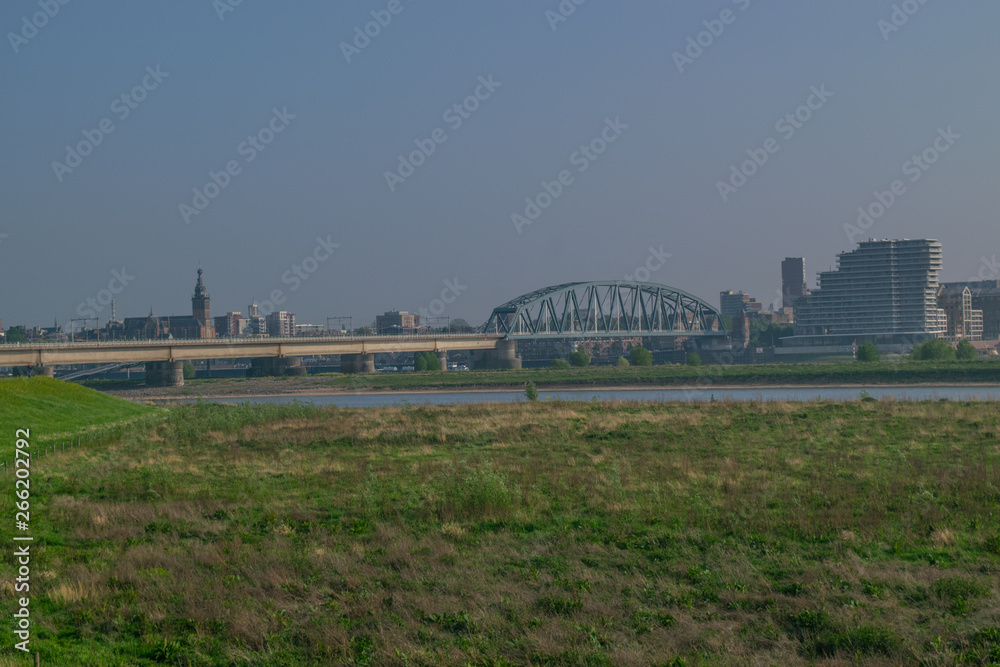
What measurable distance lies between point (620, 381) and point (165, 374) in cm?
5923

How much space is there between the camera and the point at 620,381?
384ft

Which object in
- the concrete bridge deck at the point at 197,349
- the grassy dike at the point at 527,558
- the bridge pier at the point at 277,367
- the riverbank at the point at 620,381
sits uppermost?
the concrete bridge deck at the point at 197,349

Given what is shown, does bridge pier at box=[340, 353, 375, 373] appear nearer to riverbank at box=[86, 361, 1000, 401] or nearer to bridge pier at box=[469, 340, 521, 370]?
riverbank at box=[86, 361, 1000, 401]

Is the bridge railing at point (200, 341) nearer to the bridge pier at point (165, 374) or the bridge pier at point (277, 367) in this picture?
the bridge pier at point (165, 374)

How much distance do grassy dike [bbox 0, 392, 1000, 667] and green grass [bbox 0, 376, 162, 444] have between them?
8.71 meters

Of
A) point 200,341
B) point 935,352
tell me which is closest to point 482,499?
point 200,341

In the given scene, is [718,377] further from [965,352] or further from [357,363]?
[357,363]

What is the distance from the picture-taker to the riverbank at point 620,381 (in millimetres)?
103000

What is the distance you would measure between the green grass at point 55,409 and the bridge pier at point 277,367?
8244 cm

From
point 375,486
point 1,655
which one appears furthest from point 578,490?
point 1,655

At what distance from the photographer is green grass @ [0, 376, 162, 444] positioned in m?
35.0

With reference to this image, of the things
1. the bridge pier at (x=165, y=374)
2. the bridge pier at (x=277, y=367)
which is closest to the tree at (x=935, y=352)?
the bridge pier at (x=277, y=367)

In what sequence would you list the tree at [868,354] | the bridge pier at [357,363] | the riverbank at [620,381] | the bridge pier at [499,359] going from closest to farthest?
the riverbank at [620,381]
the tree at [868,354]
the bridge pier at [357,363]
the bridge pier at [499,359]

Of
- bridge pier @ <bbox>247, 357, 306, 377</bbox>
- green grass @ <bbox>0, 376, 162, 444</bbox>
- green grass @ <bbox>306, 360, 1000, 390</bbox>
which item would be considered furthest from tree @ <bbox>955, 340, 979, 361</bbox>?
green grass @ <bbox>0, 376, 162, 444</bbox>
